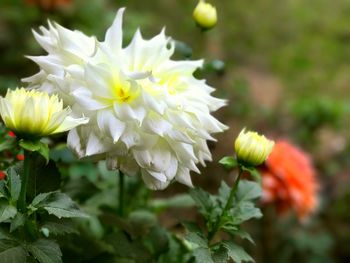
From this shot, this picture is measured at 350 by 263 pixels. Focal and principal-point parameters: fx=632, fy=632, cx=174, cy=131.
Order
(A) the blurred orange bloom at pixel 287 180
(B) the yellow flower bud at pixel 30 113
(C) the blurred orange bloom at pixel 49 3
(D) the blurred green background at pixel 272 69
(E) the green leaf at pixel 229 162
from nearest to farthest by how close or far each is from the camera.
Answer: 1. (B) the yellow flower bud at pixel 30 113
2. (E) the green leaf at pixel 229 162
3. (A) the blurred orange bloom at pixel 287 180
4. (D) the blurred green background at pixel 272 69
5. (C) the blurred orange bloom at pixel 49 3

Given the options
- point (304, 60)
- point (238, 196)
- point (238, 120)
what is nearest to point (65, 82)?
point (238, 196)

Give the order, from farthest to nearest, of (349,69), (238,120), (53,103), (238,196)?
(349,69)
(238,120)
(238,196)
(53,103)

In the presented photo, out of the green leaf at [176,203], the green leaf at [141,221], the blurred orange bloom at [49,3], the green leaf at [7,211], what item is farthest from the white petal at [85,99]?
the blurred orange bloom at [49,3]

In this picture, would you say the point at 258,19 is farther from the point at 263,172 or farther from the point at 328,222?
the point at 263,172

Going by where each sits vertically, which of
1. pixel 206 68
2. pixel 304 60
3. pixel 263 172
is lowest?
pixel 263 172

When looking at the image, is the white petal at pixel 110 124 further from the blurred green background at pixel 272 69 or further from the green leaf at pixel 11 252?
the blurred green background at pixel 272 69

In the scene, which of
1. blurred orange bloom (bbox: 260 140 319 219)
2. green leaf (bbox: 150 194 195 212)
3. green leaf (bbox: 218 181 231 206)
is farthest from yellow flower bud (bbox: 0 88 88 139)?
blurred orange bloom (bbox: 260 140 319 219)
